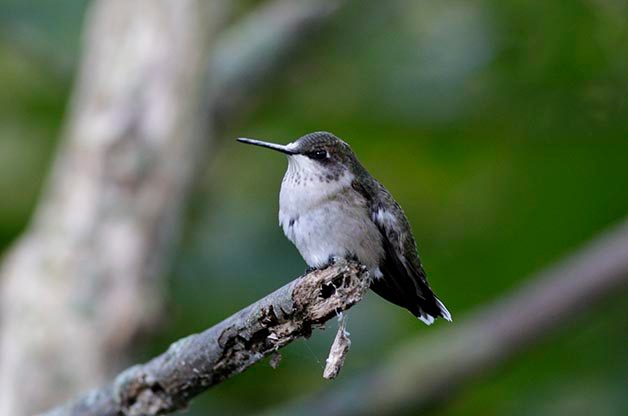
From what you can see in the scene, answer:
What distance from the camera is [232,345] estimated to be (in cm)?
288

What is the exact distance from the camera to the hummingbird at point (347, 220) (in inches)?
132

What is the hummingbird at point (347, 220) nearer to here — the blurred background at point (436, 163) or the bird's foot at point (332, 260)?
the bird's foot at point (332, 260)

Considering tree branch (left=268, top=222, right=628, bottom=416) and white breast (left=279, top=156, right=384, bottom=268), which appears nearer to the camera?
white breast (left=279, top=156, right=384, bottom=268)

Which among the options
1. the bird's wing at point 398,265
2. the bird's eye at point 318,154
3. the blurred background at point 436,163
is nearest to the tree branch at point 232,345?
the bird's wing at point 398,265

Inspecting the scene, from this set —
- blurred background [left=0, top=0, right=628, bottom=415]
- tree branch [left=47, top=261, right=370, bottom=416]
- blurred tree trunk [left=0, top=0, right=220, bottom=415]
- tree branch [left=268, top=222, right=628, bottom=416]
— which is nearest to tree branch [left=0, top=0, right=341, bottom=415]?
blurred tree trunk [left=0, top=0, right=220, bottom=415]

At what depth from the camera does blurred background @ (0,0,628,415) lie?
6484 mm

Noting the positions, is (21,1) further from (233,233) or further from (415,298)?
(415,298)

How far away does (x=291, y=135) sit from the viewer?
22.5 feet

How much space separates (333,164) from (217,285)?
3515mm

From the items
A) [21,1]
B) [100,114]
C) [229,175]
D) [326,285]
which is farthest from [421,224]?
[326,285]

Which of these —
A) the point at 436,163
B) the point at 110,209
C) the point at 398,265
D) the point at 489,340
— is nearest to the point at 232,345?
the point at 398,265

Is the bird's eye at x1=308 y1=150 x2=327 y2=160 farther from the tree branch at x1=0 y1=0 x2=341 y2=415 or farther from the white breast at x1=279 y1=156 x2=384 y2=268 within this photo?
the tree branch at x1=0 y1=0 x2=341 y2=415

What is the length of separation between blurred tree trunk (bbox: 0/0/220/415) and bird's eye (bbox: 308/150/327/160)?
1996 mm

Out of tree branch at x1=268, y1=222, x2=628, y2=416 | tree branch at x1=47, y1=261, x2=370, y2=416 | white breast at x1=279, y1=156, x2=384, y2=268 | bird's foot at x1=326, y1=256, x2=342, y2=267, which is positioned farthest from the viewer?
tree branch at x1=268, y1=222, x2=628, y2=416
